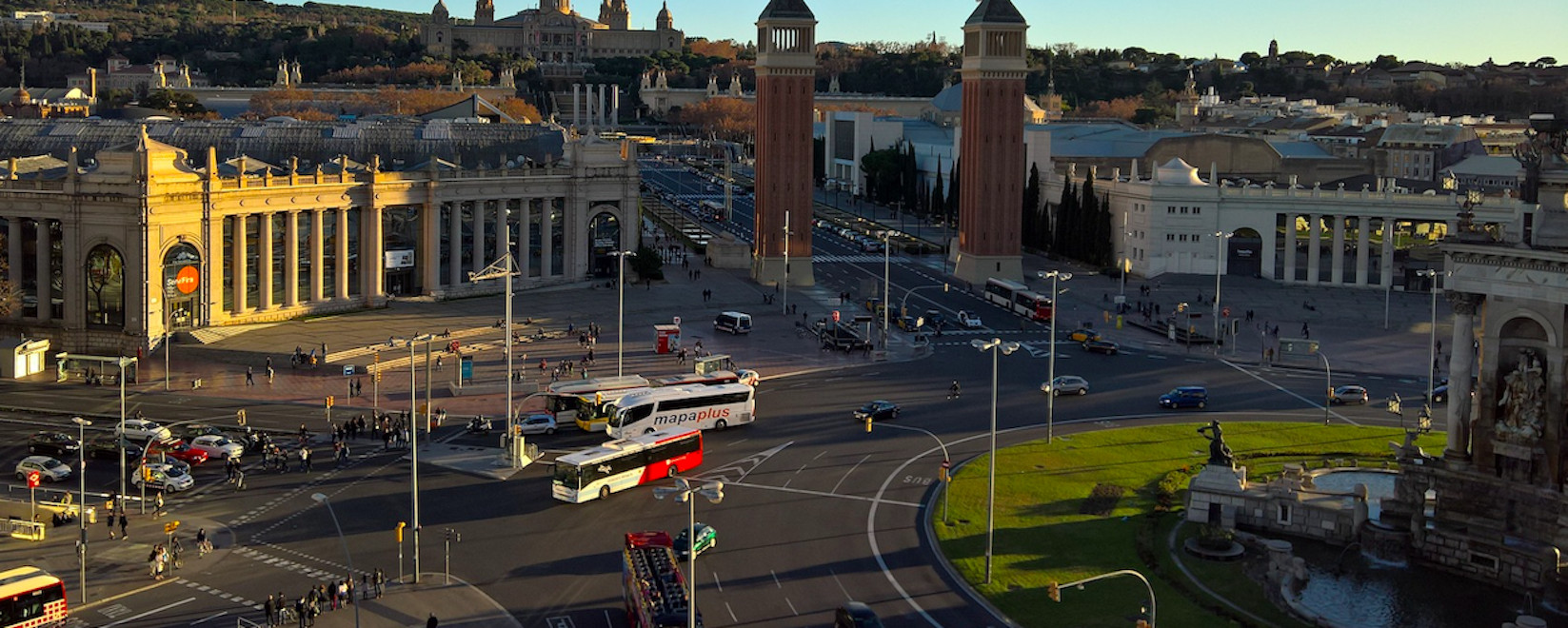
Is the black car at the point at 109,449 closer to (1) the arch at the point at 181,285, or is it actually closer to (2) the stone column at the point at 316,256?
(1) the arch at the point at 181,285

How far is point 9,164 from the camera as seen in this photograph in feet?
320

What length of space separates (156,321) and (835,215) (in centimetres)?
10294

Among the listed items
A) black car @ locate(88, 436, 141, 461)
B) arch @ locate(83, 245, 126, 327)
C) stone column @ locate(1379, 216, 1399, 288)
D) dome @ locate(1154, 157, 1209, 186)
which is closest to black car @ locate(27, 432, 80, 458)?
black car @ locate(88, 436, 141, 461)

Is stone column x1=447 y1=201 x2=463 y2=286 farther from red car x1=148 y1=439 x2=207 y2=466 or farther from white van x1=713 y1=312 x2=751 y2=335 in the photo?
red car x1=148 y1=439 x2=207 y2=466

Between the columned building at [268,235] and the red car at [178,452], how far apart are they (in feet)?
80.8

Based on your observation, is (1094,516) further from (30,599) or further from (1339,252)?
(1339,252)

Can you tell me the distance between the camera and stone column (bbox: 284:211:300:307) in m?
101

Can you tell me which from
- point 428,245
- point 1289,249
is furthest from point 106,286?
point 1289,249

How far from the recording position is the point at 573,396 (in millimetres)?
75000

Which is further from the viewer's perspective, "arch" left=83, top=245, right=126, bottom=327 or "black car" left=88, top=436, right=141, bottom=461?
"arch" left=83, top=245, right=126, bottom=327

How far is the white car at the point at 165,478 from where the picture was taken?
202 ft

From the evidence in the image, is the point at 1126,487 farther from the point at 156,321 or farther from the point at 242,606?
the point at 156,321

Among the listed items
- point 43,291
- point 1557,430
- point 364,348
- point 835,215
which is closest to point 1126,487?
point 1557,430

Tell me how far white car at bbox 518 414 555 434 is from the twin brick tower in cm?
5467
